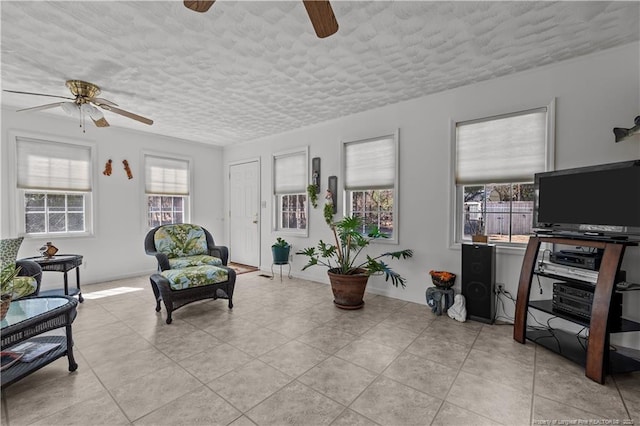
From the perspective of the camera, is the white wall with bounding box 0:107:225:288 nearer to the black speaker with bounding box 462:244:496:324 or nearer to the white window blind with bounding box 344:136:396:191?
the white window blind with bounding box 344:136:396:191

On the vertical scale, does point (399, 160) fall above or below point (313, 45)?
below

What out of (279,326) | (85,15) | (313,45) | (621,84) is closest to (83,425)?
(279,326)

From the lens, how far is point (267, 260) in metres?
5.35

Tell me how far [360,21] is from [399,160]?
6.13 feet

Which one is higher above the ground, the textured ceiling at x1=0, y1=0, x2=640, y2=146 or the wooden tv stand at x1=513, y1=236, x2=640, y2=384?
the textured ceiling at x1=0, y1=0, x2=640, y2=146

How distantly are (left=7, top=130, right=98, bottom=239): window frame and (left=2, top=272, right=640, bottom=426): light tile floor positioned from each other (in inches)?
73.6

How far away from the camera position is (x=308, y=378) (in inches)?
77.5

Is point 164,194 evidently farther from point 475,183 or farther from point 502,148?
point 502,148

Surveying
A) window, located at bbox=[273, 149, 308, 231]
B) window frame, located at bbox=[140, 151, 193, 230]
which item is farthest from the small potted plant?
window frame, located at bbox=[140, 151, 193, 230]

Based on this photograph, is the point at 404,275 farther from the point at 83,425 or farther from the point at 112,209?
the point at 112,209

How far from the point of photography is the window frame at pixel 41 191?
3.73 meters

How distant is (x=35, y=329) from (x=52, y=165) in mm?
3270

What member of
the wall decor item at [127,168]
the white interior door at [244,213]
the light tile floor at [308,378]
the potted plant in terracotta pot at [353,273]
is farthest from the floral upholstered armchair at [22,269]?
the white interior door at [244,213]

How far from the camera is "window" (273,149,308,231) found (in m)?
4.80
